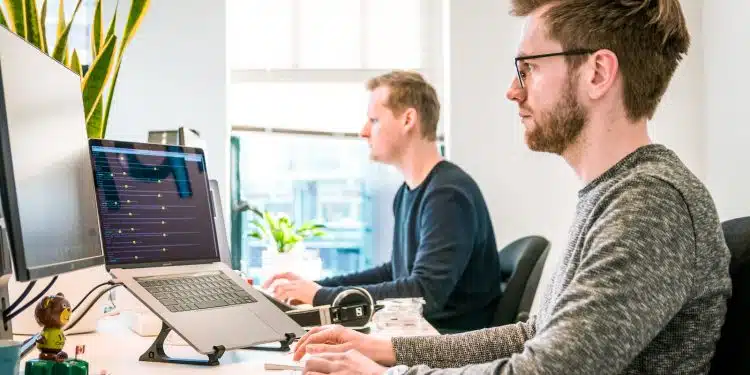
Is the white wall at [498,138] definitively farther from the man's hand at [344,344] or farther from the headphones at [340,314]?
the man's hand at [344,344]

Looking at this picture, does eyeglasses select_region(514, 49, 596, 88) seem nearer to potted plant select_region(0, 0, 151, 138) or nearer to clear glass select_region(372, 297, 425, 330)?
clear glass select_region(372, 297, 425, 330)

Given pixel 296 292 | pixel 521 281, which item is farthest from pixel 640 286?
pixel 521 281

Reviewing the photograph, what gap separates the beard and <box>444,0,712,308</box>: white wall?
2456mm

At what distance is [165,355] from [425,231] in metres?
1.26

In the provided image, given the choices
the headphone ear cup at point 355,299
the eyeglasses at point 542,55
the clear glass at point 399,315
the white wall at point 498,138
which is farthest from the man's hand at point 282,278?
the white wall at point 498,138

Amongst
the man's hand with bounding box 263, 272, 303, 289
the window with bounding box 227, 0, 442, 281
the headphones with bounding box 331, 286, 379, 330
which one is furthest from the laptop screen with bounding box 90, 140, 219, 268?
the window with bounding box 227, 0, 442, 281

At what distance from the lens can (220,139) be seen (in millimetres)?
3953

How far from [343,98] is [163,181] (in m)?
2.53

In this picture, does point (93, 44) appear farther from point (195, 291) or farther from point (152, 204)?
point (195, 291)

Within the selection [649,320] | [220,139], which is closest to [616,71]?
[649,320]

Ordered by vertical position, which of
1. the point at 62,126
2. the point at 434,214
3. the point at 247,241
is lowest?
the point at 247,241

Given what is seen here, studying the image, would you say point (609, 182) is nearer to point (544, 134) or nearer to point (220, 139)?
point (544, 134)

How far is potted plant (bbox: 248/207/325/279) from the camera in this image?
378 cm

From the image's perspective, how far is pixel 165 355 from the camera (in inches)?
61.1
